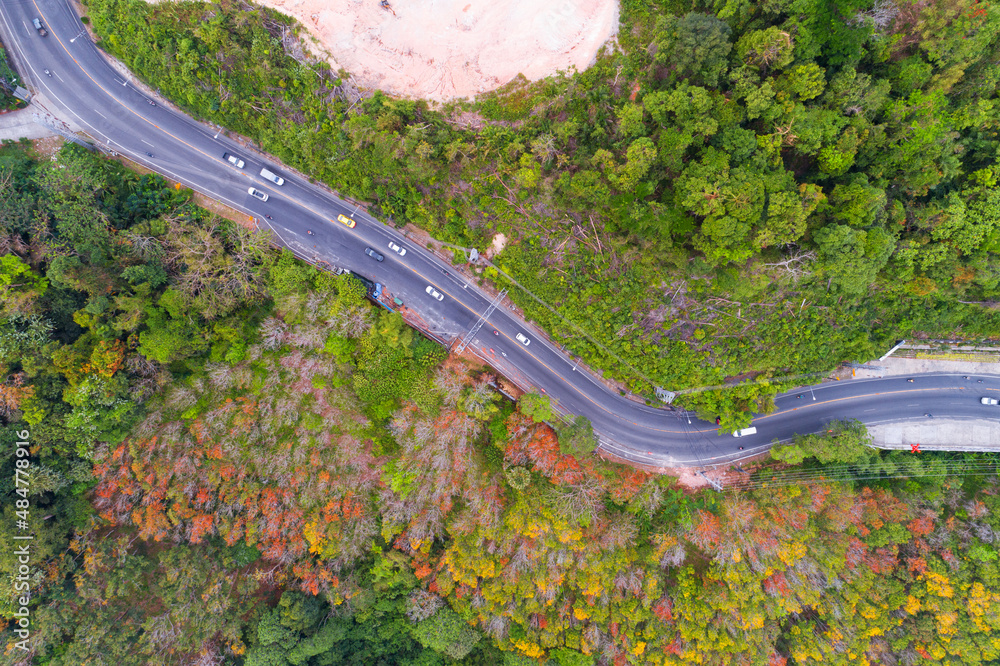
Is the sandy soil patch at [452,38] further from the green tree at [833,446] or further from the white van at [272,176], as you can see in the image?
the green tree at [833,446]

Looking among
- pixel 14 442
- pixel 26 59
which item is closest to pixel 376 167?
pixel 26 59

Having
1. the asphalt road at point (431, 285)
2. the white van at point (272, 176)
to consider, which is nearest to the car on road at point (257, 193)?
the asphalt road at point (431, 285)

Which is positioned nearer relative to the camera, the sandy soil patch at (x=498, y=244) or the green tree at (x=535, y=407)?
the green tree at (x=535, y=407)

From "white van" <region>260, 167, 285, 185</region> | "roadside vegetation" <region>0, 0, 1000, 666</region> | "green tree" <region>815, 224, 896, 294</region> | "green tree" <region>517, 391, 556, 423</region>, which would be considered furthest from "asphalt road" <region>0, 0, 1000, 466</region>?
"green tree" <region>815, 224, 896, 294</region>

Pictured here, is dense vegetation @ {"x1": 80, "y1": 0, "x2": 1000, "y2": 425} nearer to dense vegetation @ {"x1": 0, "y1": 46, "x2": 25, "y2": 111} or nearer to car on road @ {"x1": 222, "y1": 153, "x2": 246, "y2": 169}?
car on road @ {"x1": 222, "y1": 153, "x2": 246, "y2": 169}

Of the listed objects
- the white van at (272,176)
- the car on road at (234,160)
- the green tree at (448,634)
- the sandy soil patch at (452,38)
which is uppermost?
the sandy soil patch at (452,38)

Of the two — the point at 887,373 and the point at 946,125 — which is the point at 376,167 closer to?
the point at 946,125
